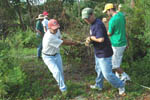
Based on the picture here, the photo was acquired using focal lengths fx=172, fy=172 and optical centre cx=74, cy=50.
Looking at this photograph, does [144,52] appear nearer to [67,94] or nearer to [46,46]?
[67,94]

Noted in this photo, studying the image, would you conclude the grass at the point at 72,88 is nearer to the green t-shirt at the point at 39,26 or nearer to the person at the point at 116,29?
the person at the point at 116,29

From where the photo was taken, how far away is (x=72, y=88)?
14.6 feet

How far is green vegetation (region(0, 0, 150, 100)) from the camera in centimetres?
398

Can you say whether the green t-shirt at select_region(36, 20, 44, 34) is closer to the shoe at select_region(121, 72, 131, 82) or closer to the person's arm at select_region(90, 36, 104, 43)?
the person's arm at select_region(90, 36, 104, 43)

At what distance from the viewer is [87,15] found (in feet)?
11.1

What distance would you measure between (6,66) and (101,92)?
2.33m

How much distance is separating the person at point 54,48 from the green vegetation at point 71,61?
49cm

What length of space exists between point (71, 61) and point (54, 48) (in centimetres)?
180

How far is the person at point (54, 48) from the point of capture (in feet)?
12.2

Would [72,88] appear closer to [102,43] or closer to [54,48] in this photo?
[54,48]

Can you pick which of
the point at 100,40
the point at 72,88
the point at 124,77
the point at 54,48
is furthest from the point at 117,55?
the point at 54,48

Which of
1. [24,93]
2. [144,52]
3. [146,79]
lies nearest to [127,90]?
[146,79]

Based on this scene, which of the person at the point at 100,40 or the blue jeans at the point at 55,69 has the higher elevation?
the person at the point at 100,40

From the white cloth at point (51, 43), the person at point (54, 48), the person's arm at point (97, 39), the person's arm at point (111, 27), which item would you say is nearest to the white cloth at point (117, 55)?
the person's arm at point (111, 27)
